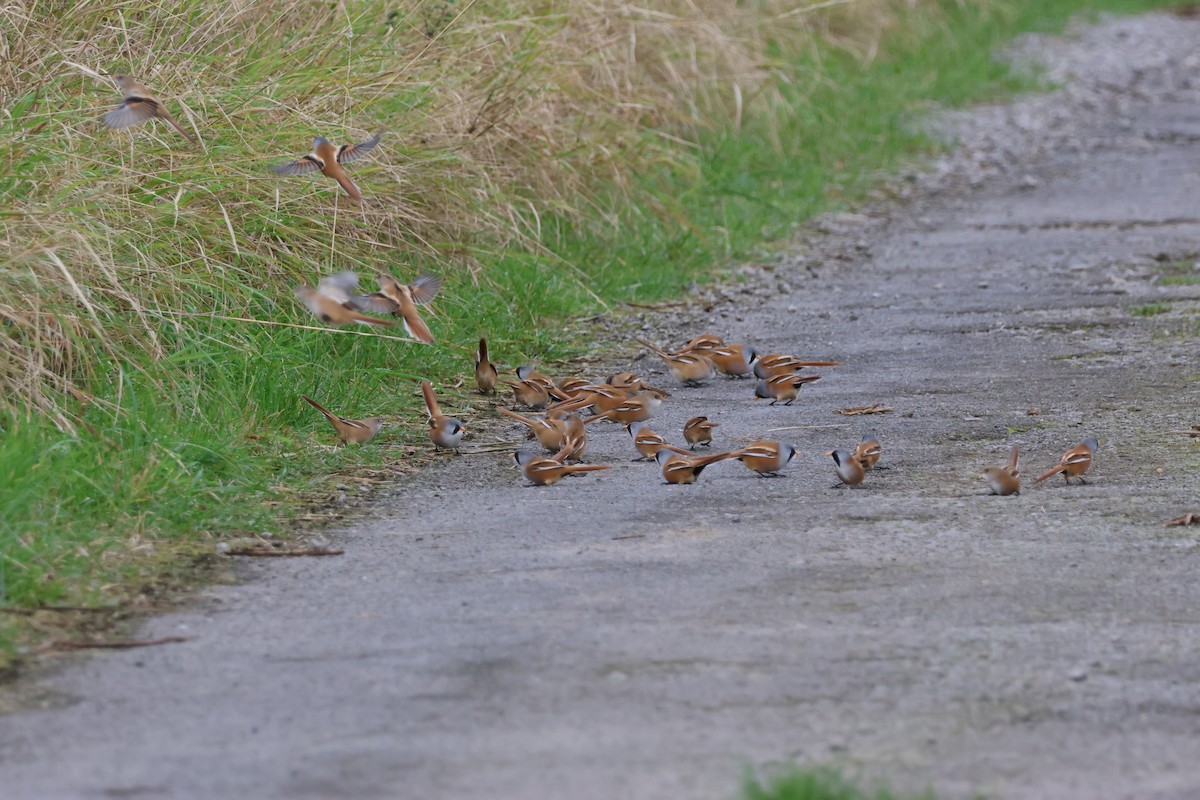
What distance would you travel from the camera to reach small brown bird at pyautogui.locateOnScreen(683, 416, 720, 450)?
5.43m

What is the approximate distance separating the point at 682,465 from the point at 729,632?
1.36 meters

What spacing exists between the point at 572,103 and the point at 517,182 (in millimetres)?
771

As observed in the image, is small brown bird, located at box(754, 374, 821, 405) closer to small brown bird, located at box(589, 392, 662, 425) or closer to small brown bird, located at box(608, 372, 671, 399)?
small brown bird, located at box(608, 372, 671, 399)

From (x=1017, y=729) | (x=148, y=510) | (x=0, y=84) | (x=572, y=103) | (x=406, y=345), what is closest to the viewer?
(x=1017, y=729)

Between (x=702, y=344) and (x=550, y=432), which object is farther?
(x=702, y=344)

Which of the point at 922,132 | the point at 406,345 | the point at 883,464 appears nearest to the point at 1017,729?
the point at 883,464

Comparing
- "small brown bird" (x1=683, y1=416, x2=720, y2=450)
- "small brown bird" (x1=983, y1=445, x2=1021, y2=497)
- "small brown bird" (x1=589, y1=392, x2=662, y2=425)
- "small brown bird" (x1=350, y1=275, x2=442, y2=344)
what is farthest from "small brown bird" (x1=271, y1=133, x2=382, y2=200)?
"small brown bird" (x1=983, y1=445, x2=1021, y2=497)

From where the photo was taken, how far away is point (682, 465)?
16.7 feet

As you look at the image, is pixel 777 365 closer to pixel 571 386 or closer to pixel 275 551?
pixel 571 386

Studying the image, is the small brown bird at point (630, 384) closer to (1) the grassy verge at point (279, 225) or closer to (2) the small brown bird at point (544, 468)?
(1) the grassy verge at point (279, 225)

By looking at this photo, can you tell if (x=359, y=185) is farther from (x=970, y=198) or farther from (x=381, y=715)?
(x=970, y=198)

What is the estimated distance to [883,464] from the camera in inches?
209

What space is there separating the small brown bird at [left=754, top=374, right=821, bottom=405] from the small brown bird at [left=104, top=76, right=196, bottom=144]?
235 cm

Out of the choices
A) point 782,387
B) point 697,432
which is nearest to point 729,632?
point 697,432
